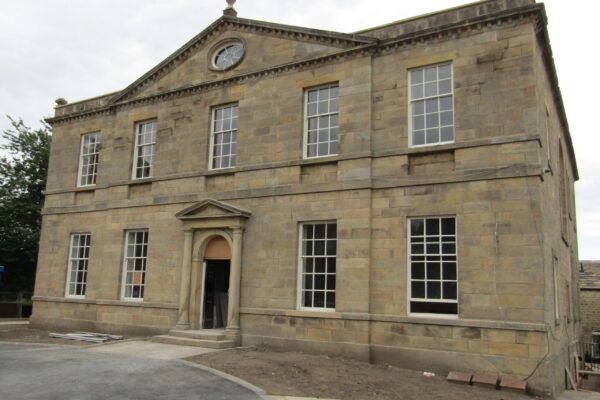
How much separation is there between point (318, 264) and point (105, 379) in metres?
6.08

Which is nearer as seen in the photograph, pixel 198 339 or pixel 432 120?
pixel 432 120

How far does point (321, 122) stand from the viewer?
579 inches

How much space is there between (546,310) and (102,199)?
1456cm

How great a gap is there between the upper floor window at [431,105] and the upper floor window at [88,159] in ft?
39.5

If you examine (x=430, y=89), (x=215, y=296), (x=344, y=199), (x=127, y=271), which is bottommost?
(x=215, y=296)

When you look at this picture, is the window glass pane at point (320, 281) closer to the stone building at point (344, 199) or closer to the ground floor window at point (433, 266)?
the stone building at point (344, 199)

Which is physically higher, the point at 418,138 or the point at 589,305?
the point at 418,138

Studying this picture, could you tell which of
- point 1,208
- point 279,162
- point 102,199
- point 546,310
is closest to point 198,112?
point 279,162

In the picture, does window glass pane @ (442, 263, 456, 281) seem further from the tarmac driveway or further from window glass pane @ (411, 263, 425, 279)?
the tarmac driveway

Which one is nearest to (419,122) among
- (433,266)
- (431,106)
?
(431,106)

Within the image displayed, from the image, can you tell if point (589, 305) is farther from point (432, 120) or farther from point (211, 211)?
point (211, 211)

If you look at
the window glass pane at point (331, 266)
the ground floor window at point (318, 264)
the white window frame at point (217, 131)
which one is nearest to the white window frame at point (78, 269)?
the white window frame at point (217, 131)

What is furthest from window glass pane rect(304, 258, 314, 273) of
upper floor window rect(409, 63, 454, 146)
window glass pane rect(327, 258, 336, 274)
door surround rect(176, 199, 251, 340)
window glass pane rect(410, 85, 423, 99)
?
window glass pane rect(410, 85, 423, 99)

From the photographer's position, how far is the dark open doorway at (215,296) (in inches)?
637
